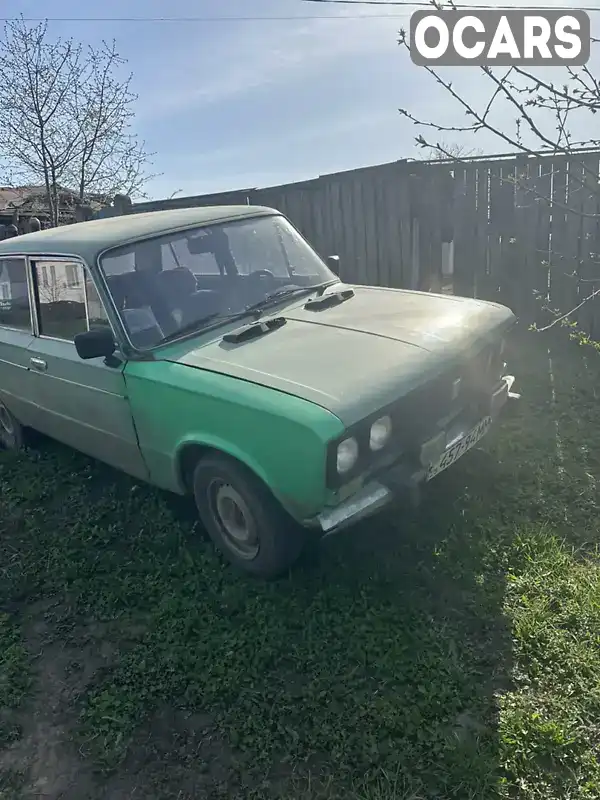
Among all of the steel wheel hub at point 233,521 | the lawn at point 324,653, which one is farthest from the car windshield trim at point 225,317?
the lawn at point 324,653

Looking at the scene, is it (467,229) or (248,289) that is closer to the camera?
(248,289)

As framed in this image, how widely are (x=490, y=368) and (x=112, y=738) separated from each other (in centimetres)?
272

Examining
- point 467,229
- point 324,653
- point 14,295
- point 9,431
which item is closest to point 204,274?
point 14,295

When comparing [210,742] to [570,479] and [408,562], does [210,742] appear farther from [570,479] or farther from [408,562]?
[570,479]

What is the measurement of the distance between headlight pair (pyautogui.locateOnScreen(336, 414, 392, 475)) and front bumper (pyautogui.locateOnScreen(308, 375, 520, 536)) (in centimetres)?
15

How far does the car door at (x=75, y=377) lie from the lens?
3695mm

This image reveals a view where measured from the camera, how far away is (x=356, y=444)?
281cm

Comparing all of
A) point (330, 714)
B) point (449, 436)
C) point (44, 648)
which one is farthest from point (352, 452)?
point (44, 648)

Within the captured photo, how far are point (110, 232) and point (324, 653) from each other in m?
2.80

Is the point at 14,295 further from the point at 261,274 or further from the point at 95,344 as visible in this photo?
the point at 261,274

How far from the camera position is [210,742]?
249 cm

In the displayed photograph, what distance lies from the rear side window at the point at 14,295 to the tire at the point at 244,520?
2121 mm

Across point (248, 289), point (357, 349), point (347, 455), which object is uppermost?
point (248, 289)

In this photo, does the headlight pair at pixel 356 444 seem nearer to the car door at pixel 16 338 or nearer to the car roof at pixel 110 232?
the car roof at pixel 110 232
